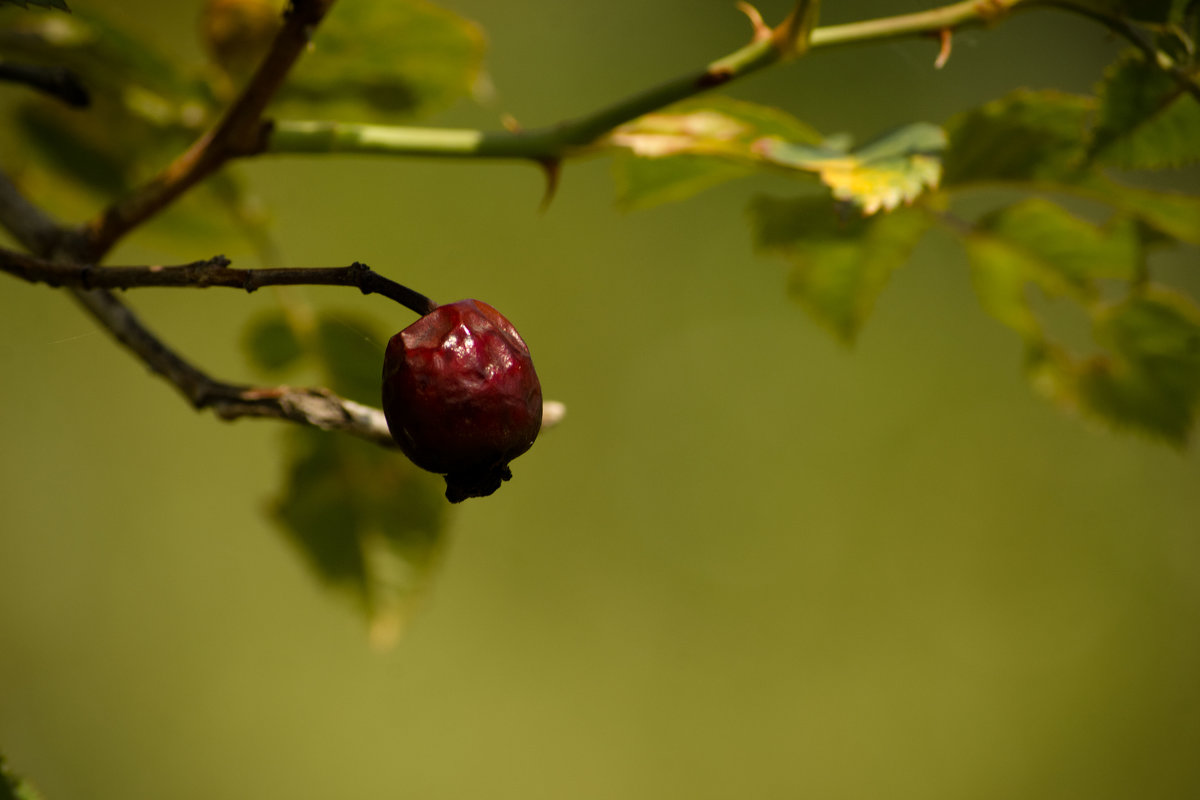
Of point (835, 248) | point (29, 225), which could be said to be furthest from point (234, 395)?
point (835, 248)

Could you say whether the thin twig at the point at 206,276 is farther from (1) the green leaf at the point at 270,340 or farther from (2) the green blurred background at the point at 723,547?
(2) the green blurred background at the point at 723,547

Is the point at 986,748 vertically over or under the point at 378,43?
over

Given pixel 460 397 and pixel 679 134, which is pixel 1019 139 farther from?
pixel 460 397

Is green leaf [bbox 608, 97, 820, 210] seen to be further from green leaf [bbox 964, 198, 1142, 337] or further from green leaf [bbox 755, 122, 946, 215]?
green leaf [bbox 964, 198, 1142, 337]

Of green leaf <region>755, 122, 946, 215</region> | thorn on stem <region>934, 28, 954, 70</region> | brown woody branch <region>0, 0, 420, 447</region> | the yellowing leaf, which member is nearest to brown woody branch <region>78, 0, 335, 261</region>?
brown woody branch <region>0, 0, 420, 447</region>

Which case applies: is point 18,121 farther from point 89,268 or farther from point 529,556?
point 529,556

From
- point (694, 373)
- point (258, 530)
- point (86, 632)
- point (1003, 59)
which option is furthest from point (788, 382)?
point (86, 632)


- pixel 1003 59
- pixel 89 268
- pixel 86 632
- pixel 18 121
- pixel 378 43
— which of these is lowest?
pixel 89 268
